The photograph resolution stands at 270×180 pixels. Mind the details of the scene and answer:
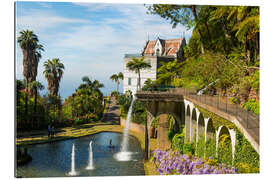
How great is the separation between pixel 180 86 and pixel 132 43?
4.16 m

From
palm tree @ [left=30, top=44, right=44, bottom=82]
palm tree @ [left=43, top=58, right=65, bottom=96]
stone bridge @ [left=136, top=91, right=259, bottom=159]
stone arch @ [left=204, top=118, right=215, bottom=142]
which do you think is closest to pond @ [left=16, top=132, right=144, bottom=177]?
stone bridge @ [left=136, top=91, right=259, bottom=159]

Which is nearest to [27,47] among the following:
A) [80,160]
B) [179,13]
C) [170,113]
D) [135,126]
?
[80,160]

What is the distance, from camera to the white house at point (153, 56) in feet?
32.3

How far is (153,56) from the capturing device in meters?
11.1

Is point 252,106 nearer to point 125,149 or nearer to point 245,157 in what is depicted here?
point 245,157

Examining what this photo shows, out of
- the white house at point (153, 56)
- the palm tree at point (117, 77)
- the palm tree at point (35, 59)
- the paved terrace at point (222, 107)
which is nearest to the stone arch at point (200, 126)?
the paved terrace at point (222, 107)

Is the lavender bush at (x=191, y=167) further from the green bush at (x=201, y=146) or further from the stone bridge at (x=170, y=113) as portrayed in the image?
the stone bridge at (x=170, y=113)

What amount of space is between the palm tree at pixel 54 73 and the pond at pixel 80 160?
2605 mm

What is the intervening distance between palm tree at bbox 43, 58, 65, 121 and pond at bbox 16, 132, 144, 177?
2.60 metres

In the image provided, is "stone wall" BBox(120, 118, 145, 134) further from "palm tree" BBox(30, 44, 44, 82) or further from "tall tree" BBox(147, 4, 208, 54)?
"palm tree" BBox(30, 44, 44, 82)

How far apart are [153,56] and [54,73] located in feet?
14.6
